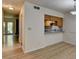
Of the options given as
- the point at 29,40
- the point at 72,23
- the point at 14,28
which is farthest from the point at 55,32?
the point at 14,28

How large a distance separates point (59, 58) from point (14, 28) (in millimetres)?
11969

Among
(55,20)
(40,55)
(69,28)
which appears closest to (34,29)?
(40,55)

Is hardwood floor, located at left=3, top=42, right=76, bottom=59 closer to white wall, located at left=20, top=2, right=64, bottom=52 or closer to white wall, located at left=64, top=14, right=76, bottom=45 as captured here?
white wall, located at left=20, top=2, right=64, bottom=52

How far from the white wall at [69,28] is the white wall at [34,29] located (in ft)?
7.61

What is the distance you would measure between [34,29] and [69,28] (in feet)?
12.8

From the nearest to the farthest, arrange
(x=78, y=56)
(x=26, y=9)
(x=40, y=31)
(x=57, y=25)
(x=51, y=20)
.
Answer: (x=78, y=56)
(x=26, y=9)
(x=40, y=31)
(x=51, y=20)
(x=57, y=25)

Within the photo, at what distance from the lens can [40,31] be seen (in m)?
5.88

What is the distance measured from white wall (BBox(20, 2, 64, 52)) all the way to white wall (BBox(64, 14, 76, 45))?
2.32m

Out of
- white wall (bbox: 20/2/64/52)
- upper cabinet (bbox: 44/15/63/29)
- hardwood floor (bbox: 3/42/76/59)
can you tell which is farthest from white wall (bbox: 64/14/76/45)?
hardwood floor (bbox: 3/42/76/59)

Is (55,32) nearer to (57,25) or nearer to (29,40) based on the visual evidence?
(57,25)

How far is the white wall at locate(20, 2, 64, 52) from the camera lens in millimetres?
4988

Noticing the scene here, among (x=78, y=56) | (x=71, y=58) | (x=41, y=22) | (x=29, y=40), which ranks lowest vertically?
(x=71, y=58)

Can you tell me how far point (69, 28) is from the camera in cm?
831

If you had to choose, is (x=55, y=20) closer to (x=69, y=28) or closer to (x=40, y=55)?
(x=69, y=28)
